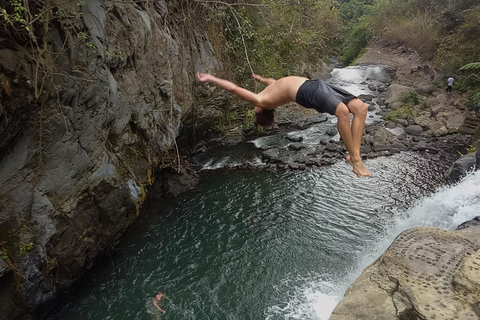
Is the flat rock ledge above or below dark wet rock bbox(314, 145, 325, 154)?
above

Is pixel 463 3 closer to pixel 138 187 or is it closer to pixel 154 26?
pixel 154 26

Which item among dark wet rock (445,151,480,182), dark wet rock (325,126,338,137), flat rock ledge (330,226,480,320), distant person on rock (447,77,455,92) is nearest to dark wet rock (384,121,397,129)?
dark wet rock (325,126,338,137)

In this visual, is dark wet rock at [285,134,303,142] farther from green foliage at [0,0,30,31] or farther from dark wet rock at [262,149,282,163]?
green foliage at [0,0,30,31]

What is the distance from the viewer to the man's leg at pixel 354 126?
10.7 feet

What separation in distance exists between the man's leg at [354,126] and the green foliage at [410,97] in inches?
645

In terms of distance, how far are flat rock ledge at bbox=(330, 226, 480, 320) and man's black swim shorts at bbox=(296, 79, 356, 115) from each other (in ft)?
8.52

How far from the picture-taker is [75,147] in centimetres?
627

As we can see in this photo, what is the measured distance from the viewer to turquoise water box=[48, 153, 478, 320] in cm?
653

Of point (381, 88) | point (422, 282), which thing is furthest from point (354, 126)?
point (381, 88)

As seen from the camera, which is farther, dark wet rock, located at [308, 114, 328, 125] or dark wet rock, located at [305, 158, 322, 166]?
dark wet rock, located at [308, 114, 328, 125]

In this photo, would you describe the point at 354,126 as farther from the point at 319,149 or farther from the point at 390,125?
the point at 390,125

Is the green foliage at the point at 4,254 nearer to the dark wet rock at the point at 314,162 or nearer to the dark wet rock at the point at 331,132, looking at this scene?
the dark wet rock at the point at 314,162

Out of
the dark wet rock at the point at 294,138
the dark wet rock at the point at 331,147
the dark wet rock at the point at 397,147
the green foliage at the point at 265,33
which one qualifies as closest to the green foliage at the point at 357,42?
the green foliage at the point at 265,33

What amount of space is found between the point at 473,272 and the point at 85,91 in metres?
6.96
